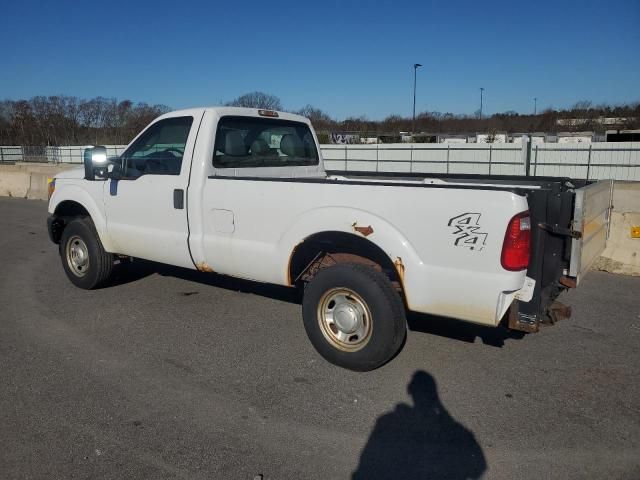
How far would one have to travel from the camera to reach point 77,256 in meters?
6.27

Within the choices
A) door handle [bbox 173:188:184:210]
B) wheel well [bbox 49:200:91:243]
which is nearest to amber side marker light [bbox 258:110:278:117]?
door handle [bbox 173:188:184:210]

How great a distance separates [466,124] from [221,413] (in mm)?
69804

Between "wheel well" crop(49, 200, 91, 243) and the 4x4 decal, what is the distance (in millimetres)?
4532

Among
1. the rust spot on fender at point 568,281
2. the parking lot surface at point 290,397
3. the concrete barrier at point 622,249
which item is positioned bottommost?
the parking lot surface at point 290,397

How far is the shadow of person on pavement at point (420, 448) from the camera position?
2.98 m

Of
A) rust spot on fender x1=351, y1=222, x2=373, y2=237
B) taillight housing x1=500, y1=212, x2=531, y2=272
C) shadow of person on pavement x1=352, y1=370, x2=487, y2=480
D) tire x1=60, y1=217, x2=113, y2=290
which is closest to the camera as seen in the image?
shadow of person on pavement x1=352, y1=370, x2=487, y2=480

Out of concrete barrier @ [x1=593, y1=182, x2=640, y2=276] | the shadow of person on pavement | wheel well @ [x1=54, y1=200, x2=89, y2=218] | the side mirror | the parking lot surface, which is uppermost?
the side mirror

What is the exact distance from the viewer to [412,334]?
5012 millimetres

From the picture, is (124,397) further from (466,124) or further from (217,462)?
(466,124)

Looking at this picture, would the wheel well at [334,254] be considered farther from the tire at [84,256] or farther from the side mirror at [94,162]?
the tire at [84,256]

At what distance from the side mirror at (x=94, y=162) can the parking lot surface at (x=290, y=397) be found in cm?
140

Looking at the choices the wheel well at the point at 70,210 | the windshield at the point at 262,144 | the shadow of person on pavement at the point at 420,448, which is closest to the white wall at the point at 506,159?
the windshield at the point at 262,144

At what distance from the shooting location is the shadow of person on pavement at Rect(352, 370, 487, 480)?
298cm

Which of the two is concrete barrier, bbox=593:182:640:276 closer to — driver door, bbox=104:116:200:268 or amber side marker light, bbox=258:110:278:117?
amber side marker light, bbox=258:110:278:117
